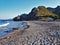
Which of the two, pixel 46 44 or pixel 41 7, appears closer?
pixel 46 44

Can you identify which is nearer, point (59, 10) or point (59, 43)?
point (59, 43)

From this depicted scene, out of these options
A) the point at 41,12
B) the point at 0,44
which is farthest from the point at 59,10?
the point at 0,44

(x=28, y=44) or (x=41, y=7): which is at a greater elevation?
(x=41, y=7)

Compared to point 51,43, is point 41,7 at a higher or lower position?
higher

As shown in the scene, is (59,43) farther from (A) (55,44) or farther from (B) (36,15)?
(B) (36,15)

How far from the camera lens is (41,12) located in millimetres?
102000

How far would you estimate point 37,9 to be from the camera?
10569 cm

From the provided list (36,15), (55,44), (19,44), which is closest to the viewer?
(55,44)

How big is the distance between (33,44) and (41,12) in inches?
3616

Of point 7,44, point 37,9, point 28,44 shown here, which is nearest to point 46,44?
point 28,44

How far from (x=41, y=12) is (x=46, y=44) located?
92102 mm

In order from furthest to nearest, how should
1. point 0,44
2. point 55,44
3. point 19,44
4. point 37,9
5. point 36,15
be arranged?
point 37,9
point 36,15
point 0,44
point 19,44
point 55,44

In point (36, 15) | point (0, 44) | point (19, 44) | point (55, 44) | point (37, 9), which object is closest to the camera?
point (55, 44)

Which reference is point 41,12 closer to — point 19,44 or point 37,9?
point 37,9
